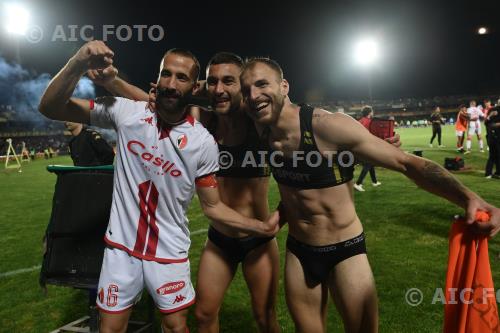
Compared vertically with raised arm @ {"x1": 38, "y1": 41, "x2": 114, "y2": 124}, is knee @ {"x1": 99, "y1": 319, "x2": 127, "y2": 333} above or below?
below

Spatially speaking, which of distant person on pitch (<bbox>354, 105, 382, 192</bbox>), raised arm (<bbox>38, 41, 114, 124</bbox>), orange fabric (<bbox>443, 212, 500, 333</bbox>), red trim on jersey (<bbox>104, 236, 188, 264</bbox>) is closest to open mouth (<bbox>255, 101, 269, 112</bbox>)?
raised arm (<bbox>38, 41, 114, 124</bbox>)

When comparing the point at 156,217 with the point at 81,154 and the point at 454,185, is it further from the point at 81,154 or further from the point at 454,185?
the point at 81,154

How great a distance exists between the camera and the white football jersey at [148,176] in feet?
8.73

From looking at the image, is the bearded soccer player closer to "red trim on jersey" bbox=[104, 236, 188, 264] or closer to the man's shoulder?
the man's shoulder

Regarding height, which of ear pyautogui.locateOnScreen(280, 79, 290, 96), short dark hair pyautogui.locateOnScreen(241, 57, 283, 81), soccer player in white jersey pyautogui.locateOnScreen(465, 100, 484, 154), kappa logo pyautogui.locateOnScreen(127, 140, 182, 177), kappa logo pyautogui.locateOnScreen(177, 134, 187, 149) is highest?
soccer player in white jersey pyautogui.locateOnScreen(465, 100, 484, 154)

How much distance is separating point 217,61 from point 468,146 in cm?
1838

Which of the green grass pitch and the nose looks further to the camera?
the green grass pitch

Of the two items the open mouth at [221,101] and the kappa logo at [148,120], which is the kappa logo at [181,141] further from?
the open mouth at [221,101]

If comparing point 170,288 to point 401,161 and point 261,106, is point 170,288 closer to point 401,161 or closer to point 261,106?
point 261,106

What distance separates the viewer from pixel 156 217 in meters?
2.68

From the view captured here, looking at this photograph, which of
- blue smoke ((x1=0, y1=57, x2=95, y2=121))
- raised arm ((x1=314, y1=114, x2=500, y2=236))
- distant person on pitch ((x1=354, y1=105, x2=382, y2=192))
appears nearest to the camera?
raised arm ((x1=314, y1=114, x2=500, y2=236))

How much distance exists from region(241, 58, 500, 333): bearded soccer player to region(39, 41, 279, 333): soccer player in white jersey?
0.57 meters

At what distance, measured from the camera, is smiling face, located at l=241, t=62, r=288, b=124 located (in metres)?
2.87

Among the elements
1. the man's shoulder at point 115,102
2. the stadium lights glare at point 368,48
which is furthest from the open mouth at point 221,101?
the stadium lights glare at point 368,48
